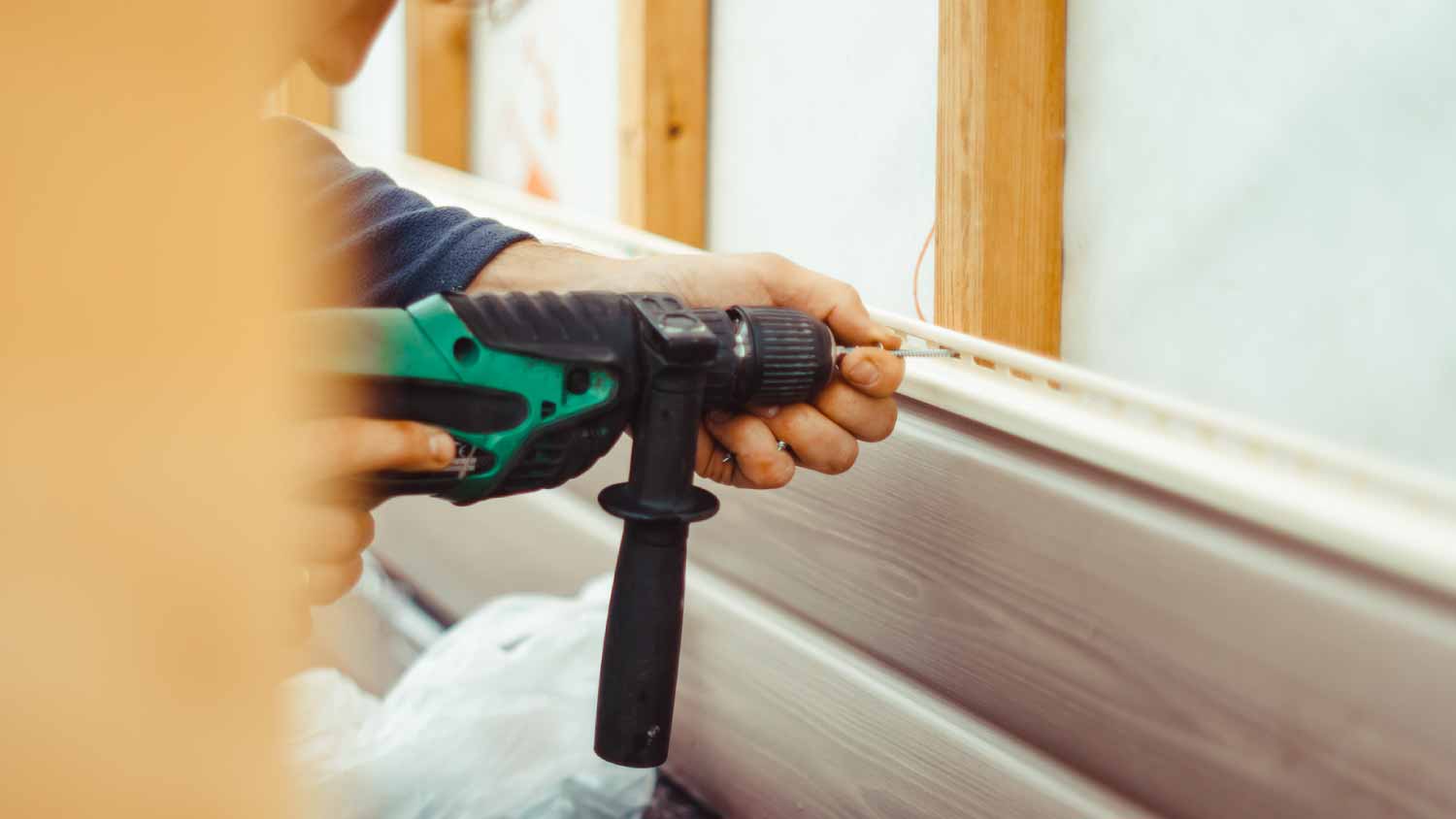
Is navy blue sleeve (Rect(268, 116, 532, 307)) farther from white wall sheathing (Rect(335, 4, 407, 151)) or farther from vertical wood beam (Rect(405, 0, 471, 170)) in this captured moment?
white wall sheathing (Rect(335, 4, 407, 151))

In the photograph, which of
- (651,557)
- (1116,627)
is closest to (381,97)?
(651,557)

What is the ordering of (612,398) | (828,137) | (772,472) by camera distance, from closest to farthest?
(612,398) → (772,472) → (828,137)

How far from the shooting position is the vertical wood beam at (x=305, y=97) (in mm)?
2945

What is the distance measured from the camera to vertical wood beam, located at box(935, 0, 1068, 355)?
3.35ft

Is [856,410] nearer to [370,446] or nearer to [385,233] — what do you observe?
[370,446]

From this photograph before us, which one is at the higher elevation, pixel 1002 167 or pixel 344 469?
pixel 1002 167

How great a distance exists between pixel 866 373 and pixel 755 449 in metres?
0.10

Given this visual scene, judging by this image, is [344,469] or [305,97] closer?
[344,469]

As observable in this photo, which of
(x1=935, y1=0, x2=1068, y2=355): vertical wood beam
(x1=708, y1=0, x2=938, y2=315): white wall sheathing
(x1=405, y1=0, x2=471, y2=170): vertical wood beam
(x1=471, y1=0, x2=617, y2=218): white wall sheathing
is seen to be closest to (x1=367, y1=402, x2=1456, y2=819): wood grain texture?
(x1=935, y1=0, x2=1068, y2=355): vertical wood beam

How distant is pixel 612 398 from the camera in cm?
70

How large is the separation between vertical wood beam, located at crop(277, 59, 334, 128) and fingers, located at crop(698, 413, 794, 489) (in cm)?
246

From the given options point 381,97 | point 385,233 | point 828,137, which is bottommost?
point 385,233

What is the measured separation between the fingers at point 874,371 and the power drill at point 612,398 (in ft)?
0.08

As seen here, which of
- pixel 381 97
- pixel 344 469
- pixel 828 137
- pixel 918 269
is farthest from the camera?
pixel 381 97
